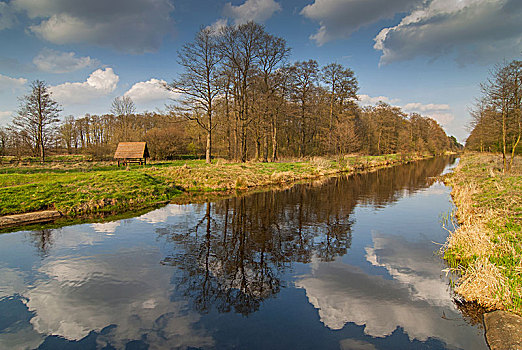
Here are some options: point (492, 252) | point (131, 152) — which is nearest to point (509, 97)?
point (492, 252)

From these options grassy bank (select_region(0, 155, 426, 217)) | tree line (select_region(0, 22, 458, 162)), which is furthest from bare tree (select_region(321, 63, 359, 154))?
grassy bank (select_region(0, 155, 426, 217))

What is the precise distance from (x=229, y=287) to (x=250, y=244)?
243 centimetres

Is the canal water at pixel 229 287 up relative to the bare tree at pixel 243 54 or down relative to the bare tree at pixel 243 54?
down

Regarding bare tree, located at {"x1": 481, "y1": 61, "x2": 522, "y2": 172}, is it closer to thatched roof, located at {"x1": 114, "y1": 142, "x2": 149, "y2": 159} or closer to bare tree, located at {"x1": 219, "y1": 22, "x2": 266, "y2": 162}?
bare tree, located at {"x1": 219, "y1": 22, "x2": 266, "y2": 162}

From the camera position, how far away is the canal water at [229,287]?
421 centimetres

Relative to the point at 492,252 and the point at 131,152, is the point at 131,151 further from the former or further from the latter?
the point at 492,252

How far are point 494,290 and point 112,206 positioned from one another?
13.4 metres

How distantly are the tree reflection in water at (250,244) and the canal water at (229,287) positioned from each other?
42 millimetres

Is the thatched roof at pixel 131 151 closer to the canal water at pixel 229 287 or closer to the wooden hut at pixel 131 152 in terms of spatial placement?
the wooden hut at pixel 131 152

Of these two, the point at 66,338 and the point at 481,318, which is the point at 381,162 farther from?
the point at 66,338

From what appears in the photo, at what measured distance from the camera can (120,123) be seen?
5081 cm

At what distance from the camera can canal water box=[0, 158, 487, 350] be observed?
4215 mm

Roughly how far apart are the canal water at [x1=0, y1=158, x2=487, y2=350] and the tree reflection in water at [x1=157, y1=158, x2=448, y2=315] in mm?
42

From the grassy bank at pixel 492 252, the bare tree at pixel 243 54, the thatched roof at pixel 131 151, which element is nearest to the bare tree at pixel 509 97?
the grassy bank at pixel 492 252
